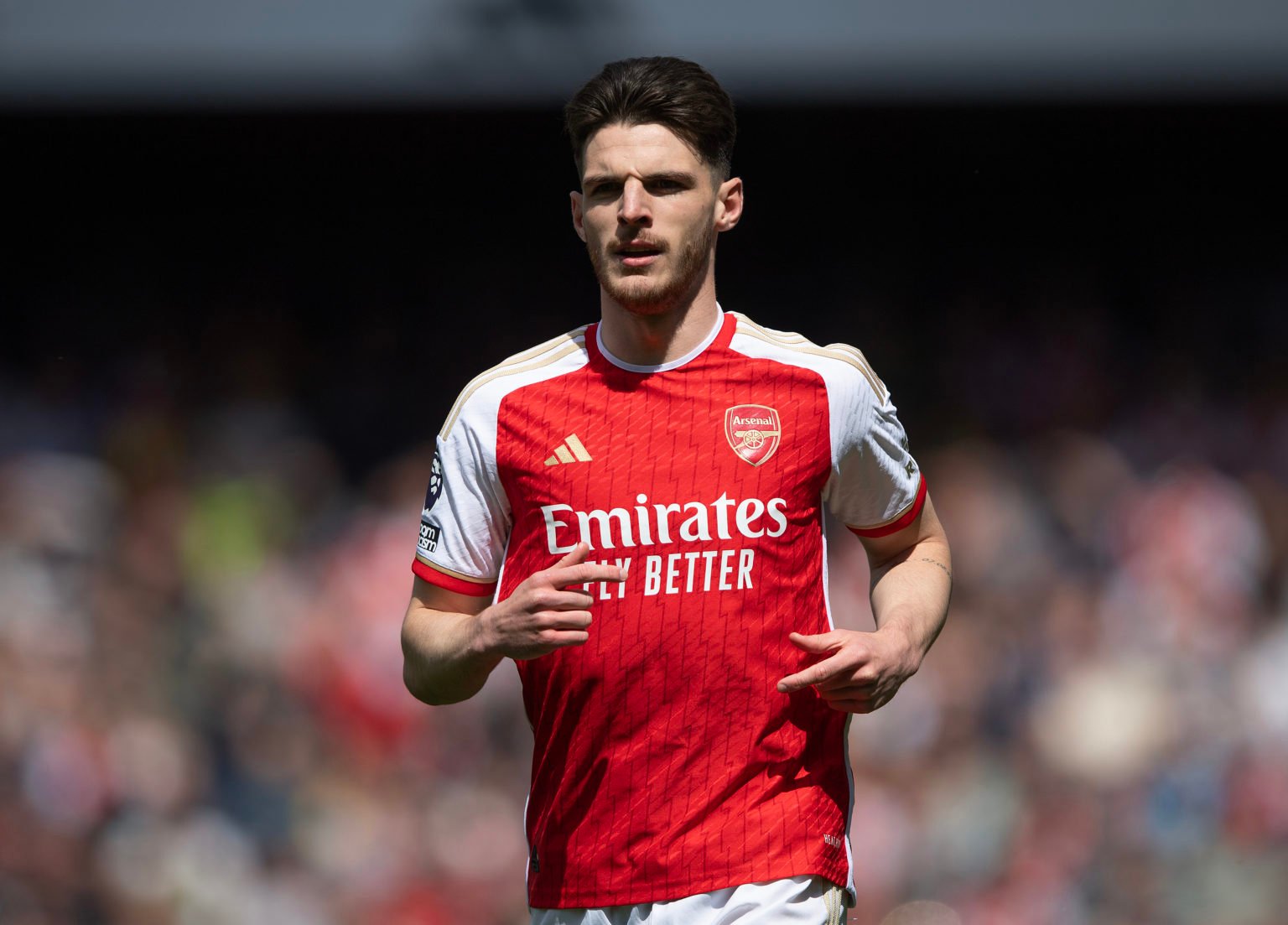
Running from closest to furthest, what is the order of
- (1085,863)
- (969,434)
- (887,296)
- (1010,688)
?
1. (1085,863)
2. (1010,688)
3. (969,434)
4. (887,296)

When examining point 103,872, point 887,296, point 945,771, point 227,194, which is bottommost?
point 103,872

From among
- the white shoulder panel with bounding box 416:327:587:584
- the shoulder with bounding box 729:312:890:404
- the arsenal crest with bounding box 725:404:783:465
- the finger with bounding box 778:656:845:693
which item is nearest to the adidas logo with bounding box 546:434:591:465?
the white shoulder panel with bounding box 416:327:587:584

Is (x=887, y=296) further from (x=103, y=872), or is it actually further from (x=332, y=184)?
(x=103, y=872)

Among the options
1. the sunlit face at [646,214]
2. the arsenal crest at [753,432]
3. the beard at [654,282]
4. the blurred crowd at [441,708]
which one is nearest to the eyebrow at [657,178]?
the sunlit face at [646,214]

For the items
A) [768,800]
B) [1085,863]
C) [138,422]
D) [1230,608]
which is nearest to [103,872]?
[138,422]

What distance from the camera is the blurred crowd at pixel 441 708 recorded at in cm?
678

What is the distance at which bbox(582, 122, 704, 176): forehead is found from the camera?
290cm

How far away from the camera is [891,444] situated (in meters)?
3.10

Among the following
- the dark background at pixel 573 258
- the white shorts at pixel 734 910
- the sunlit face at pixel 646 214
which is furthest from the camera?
the dark background at pixel 573 258

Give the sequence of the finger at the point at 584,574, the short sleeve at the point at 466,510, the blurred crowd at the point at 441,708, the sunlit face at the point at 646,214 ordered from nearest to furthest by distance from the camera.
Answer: the finger at the point at 584,574
the sunlit face at the point at 646,214
the short sleeve at the point at 466,510
the blurred crowd at the point at 441,708

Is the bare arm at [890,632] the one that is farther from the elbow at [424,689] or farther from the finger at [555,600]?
the elbow at [424,689]

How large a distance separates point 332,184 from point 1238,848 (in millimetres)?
5961

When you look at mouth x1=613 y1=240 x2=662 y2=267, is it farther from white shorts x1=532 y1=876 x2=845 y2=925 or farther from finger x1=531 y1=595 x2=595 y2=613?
white shorts x1=532 y1=876 x2=845 y2=925

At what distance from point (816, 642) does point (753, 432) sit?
0.48 meters
